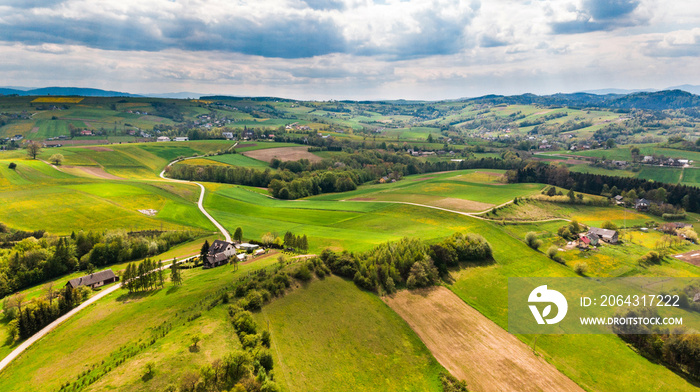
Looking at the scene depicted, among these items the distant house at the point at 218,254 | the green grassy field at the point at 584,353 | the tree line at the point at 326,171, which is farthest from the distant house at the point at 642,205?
the distant house at the point at 218,254

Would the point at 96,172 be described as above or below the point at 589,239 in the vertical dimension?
above

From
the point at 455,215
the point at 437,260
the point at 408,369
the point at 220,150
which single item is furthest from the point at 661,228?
the point at 220,150

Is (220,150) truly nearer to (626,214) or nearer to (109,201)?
(109,201)

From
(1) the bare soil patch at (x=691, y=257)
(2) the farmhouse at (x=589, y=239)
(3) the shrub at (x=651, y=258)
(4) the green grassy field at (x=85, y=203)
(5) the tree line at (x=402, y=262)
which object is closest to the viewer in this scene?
(5) the tree line at (x=402, y=262)

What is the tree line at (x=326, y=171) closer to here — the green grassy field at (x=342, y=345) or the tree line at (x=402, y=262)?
the tree line at (x=402, y=262)

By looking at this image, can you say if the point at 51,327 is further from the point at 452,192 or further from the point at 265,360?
the point at 452,192

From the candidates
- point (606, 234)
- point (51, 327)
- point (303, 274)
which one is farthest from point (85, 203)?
point (606, 234)
